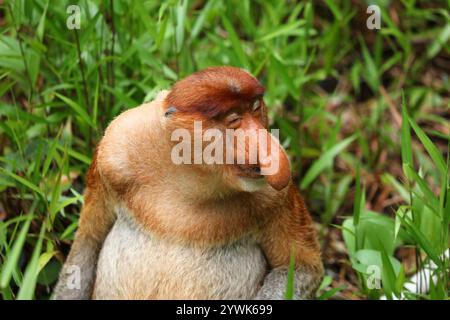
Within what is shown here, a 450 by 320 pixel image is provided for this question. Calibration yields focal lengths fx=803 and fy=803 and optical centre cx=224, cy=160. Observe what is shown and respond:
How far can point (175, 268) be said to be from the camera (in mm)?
2762

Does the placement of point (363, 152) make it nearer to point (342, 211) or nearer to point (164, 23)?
point (342, 211)

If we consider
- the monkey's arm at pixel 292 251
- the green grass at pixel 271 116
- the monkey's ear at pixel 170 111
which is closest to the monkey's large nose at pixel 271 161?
the monkey's ear at pixel 170 111

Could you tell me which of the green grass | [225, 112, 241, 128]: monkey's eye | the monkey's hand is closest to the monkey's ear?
[225, 112, 241, 128]: monkey's eye

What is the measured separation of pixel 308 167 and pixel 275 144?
84.8 inches

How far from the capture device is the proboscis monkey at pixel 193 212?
8.18 feet

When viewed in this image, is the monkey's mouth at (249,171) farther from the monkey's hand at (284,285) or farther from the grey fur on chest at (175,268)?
the monkey's hand at (284,285)

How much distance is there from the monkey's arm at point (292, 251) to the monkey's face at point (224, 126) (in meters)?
0.39

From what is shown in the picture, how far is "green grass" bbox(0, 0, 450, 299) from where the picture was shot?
3.16 meters

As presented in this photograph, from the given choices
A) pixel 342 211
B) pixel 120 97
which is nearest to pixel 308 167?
pixel 342 211

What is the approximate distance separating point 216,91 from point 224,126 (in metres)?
0.11

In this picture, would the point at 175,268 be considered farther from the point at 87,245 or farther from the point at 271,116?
the point at 271,116

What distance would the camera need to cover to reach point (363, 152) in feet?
15.1

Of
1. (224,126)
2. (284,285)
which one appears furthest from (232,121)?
(284,285)

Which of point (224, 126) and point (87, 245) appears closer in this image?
point (224, 126)
